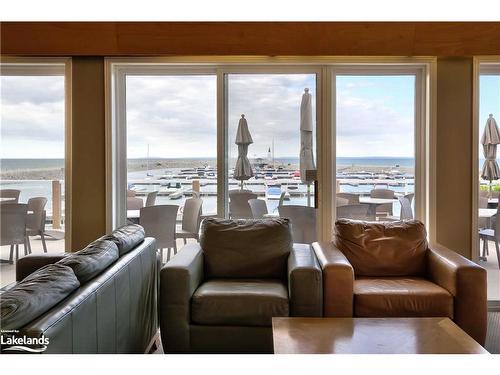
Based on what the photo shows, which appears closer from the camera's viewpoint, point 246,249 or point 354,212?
point 246,249

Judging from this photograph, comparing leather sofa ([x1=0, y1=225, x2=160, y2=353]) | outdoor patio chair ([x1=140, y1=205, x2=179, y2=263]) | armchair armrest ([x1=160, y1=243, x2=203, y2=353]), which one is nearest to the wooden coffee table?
armchair armrest ([x1=160, y1=243, x2=203, y2=353])

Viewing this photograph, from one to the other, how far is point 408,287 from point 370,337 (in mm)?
855

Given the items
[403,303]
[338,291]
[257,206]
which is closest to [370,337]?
[338,291]

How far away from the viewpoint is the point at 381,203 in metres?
3.54

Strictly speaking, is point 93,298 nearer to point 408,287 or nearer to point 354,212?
point 408,287

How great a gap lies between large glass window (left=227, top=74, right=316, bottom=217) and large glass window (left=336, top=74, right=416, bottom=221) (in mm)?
290

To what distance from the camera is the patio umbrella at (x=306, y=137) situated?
11.3ft

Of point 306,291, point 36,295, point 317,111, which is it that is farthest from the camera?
point 317,111

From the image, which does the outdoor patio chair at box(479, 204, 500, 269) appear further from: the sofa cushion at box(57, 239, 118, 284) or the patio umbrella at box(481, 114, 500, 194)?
the sofa cushion at box(57, 239, 118, 284)

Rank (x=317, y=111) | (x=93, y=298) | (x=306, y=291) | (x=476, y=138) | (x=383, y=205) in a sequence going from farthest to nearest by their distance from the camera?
(x=383, y=205) < (x=317, y=111) < (x=476, y=138) < (x=306, y=291) < (x=93, y=298)

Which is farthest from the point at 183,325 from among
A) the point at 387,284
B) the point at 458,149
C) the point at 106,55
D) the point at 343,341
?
the point at 458,149

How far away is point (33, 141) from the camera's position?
3.49 meters

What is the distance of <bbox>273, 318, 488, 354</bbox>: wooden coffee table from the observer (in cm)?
169

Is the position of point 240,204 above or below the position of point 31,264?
above
